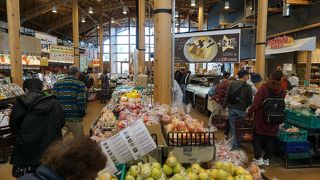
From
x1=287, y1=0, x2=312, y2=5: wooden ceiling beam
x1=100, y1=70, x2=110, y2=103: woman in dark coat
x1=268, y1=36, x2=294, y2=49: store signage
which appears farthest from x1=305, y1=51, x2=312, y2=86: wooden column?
x1=100, y1=70, x2=110, y2=103: woman in dark coat

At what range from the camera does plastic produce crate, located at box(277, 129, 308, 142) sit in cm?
484

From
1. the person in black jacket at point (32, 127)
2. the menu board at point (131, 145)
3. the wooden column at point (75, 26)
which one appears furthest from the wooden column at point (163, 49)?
the wooden column at point (75, 26)

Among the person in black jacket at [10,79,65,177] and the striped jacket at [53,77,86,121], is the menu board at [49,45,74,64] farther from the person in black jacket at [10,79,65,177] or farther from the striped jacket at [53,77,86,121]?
the person in black jacket at [10,79,65,177]

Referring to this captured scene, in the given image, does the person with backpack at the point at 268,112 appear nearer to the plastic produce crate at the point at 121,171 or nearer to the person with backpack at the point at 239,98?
the person with backpack at the point at 239,98

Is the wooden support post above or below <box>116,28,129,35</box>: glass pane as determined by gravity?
below

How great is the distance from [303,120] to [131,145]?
398 cm

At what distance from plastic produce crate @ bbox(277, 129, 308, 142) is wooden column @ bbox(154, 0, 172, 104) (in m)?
2.31

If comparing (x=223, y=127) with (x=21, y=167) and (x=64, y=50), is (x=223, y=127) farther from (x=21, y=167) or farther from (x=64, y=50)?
(x=64, y=50)

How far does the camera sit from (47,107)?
3.08m

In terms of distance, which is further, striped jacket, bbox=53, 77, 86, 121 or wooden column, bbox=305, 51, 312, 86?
wooden column, bbox=305, 51, 312, 86

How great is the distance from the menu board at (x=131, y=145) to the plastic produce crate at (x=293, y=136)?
3444 millimetres

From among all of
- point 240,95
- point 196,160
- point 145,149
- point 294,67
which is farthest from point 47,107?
point 294,67

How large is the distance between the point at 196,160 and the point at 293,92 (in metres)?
6.06

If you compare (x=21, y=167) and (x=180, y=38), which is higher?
(x=180, y=38)
